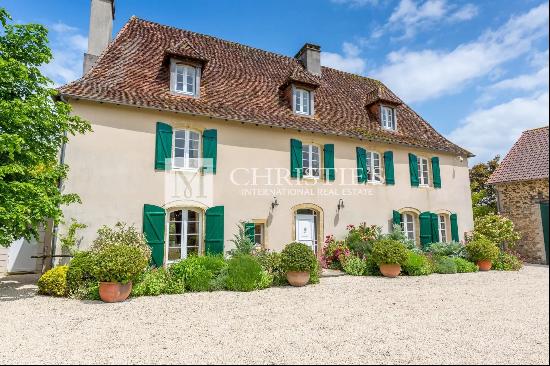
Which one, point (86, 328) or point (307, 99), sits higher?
point (307, 99)

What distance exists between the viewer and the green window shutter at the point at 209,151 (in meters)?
10.5

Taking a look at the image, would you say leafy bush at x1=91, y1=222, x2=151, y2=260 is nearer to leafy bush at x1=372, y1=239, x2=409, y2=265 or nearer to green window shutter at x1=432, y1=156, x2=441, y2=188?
leafy bush at x1=372, y1=239, x2=409, y2=265

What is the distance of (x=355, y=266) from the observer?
10.5m

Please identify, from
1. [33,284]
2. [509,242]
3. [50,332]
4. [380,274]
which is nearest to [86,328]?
[50,332]

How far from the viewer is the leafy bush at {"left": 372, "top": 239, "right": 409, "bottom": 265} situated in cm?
1003

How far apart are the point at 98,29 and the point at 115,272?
29.8ft

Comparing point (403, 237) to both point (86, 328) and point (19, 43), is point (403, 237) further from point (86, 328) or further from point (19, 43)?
point (19, 43)

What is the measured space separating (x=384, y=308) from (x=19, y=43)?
988cm

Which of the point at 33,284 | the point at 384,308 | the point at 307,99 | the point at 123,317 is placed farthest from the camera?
the point at 307,99

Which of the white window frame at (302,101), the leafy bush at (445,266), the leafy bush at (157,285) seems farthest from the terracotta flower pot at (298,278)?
the white window frame at (302,101)

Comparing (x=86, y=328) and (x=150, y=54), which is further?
(x=150, y=54)

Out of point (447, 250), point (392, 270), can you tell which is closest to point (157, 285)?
point (392, 270)

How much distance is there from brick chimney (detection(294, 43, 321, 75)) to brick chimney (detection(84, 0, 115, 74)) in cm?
817

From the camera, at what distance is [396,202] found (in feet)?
43.9
